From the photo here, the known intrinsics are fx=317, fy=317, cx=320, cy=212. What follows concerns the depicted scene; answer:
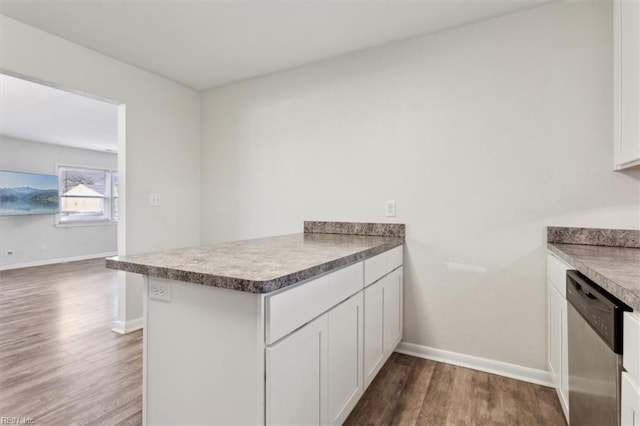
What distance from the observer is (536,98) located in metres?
2.07

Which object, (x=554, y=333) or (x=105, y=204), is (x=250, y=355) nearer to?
(x=554, y=333)

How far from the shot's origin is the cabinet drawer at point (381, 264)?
1.81m

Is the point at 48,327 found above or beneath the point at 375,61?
beneath

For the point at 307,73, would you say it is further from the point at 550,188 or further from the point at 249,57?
the point at 550,188

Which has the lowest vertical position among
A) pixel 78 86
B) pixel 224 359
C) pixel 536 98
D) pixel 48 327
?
pixel 48 327

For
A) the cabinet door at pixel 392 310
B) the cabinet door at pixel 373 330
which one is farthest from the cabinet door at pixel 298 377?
the cabinet door at pixel 392 310

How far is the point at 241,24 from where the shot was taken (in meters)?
2.29

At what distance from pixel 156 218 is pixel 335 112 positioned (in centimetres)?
205

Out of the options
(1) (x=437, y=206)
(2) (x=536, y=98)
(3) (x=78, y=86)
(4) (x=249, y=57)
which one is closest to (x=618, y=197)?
(2) (x=536, y=98)

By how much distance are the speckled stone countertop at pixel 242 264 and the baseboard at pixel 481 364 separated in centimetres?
120

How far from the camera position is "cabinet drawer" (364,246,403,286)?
1.81 meters

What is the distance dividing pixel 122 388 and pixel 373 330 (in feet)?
5.35

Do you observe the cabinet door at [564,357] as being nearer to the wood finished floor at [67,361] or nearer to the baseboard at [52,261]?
the wood finished floor at [67,361]

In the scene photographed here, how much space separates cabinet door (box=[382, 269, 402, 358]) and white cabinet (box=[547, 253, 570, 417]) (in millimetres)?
921
